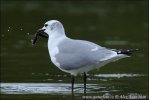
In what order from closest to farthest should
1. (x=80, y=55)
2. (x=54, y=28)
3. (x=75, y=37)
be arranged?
(x=80, y=55)
(x=54, y=28)
(x=75, y=37)

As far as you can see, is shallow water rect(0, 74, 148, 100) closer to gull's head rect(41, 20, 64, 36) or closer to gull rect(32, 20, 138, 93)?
gull rect(32, 20, 138, 93)

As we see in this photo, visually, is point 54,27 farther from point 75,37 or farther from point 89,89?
point 75,37

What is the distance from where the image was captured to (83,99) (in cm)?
1043

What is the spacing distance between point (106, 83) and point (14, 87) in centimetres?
173

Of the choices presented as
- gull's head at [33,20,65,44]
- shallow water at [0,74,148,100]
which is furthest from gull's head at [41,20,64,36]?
shallow water at [0,74,148,100]

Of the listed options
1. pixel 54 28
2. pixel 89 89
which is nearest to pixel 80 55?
pixel 89 89

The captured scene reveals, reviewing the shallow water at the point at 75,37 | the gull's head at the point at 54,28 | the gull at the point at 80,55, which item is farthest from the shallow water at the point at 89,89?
the gull's head at the point at 54,28

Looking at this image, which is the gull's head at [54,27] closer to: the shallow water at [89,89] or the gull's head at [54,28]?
the gull's head at [54,28]

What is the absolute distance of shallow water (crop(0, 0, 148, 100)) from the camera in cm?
1161

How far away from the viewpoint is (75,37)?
20578 millimetres

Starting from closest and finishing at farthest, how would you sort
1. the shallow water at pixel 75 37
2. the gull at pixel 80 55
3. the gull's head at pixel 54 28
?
the gull at pixel 80 55 < the shallow water at pixel 75 37 < the gull's head at pixel 54 28

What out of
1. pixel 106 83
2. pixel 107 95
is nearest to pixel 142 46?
pixel 106 83

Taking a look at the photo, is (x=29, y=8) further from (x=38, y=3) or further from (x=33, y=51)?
(x=33, y=51)

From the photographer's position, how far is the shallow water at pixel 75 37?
11609 millimetres
